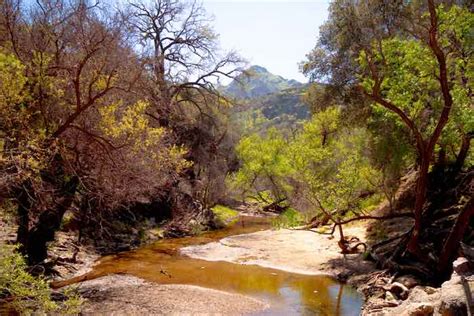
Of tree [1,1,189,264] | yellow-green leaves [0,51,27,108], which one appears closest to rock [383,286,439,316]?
tree [1,1,189,264]

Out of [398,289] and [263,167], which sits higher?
[263,167]

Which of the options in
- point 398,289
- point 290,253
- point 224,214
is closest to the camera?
point 398,289

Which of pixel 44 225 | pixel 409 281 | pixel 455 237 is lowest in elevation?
pixel 409 281

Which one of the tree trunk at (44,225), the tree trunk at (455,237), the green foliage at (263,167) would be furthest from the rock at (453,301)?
the green foliage at (263,167)

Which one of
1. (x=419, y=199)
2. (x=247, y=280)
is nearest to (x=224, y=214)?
(x=247, y=280)

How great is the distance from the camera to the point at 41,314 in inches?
368

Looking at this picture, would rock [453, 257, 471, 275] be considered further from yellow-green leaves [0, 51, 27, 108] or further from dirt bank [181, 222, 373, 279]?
yellow-green leaves [0, 51, 27, 108]

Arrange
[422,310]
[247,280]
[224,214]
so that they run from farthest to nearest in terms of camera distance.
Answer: [224,214]
[247,280]
[422,310]

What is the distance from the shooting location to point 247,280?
679 inches

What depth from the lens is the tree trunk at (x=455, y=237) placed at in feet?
40.7

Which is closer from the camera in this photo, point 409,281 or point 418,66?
point 418,66

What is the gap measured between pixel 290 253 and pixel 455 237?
10.4 m

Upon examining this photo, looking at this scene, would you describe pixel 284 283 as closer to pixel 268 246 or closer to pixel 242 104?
pixel 268 246

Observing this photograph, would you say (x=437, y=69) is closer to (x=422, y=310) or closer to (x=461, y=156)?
(x=461, y=156)
